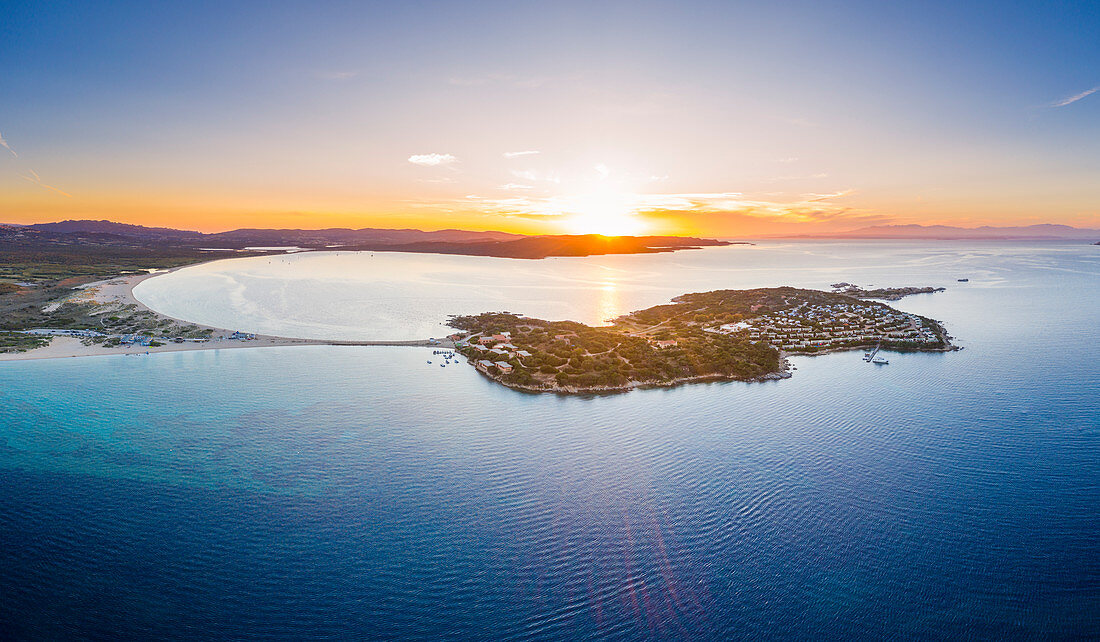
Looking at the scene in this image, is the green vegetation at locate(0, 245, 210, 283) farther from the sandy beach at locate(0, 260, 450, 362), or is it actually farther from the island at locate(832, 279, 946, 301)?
the island at locate(832, 279, 946, 301)

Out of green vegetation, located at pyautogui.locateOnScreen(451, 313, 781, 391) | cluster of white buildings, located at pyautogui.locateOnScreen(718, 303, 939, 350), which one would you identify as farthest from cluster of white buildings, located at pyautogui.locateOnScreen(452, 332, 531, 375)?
cluster of white buildings, located at pyautogui.locateOnScreen(718, 303, 939, 350)

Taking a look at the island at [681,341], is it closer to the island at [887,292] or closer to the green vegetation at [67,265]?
the island at [887,292]

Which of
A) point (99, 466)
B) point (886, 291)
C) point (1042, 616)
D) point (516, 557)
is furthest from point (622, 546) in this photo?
point (886, 291)

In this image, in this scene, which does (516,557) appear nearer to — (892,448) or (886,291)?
(892,448)

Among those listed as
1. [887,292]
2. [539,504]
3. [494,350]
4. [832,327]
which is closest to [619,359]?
[494,350]

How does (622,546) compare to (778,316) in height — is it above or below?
below
